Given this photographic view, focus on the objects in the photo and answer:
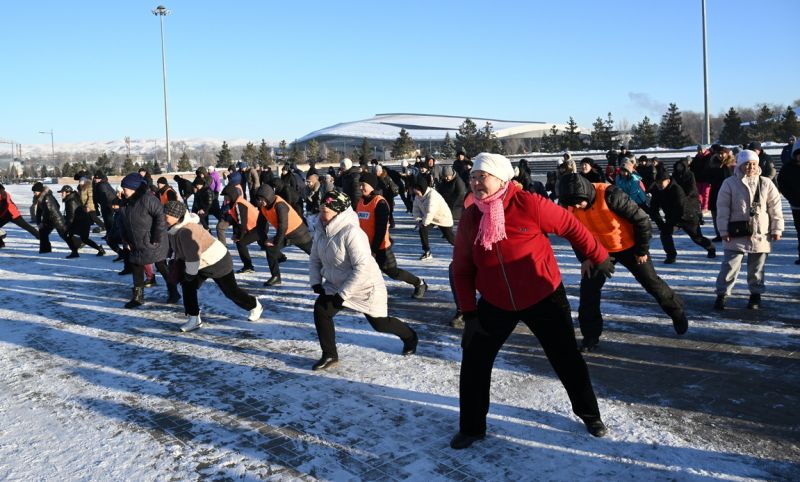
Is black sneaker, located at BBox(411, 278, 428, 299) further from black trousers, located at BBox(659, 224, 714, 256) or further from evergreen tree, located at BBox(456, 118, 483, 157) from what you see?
evergreen tree, located at BBox(456, 118, 483, 157)

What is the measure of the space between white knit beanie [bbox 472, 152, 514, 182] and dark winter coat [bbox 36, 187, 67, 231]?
11180 millimetres

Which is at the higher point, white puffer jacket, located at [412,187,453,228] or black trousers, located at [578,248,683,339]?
white puffer jacket, located at [412,187,453,228]

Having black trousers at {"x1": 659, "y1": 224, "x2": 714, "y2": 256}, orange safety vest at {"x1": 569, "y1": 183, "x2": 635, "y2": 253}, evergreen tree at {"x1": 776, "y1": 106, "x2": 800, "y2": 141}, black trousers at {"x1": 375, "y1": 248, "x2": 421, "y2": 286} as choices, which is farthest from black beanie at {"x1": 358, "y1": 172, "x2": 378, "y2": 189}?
evergreen tree at {"x1": 776, "y1": 106, "x2": 800, "y2": 141}

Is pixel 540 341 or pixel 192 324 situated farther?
pixel 192 324

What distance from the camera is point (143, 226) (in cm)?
774

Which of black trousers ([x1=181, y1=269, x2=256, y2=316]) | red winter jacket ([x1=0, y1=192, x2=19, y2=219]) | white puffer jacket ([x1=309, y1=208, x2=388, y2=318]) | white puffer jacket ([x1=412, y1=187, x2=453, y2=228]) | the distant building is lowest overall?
black trousers ([x1=181, y1=269, x2=256, y2=316])

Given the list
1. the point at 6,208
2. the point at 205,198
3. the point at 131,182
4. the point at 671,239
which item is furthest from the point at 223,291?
the point at 6,208

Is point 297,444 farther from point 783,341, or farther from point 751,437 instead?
point 783,341

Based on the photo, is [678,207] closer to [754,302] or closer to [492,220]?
[754,302]

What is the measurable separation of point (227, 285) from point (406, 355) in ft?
6.97

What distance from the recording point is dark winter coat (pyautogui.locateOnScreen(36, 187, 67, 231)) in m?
12.5

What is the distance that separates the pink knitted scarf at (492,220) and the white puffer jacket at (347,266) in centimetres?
165

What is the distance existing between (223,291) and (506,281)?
A: 12.5 ft

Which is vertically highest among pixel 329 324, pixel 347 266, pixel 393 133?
pixel 393 133
